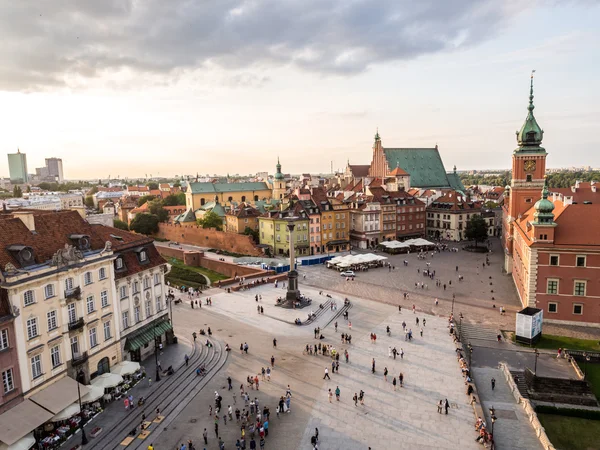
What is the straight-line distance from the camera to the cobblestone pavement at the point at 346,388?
24922 mm

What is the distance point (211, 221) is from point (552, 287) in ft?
214

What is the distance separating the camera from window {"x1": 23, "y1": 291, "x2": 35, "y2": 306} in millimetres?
24580

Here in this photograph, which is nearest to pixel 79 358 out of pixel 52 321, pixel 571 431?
pixel 52 321

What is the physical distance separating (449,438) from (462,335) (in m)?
17.2

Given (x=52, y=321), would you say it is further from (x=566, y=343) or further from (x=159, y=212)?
(x=159, y=212)

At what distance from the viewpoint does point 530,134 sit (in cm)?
6203

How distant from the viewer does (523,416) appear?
1080 inches

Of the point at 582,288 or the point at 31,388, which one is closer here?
the point at 31,388

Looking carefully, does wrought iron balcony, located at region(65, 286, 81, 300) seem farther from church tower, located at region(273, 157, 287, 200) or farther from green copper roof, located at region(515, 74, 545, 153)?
church tower, located at region(273, 157, 287, 200)

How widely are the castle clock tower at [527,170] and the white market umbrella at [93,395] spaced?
5391cm

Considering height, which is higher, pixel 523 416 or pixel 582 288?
pixel 582 288

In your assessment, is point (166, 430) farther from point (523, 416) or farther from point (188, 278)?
point (188, 278)

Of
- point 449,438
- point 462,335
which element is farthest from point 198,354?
point 462,335

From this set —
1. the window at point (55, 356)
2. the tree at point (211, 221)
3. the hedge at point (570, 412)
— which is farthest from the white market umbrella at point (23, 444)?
the tree at point (211, 221)
